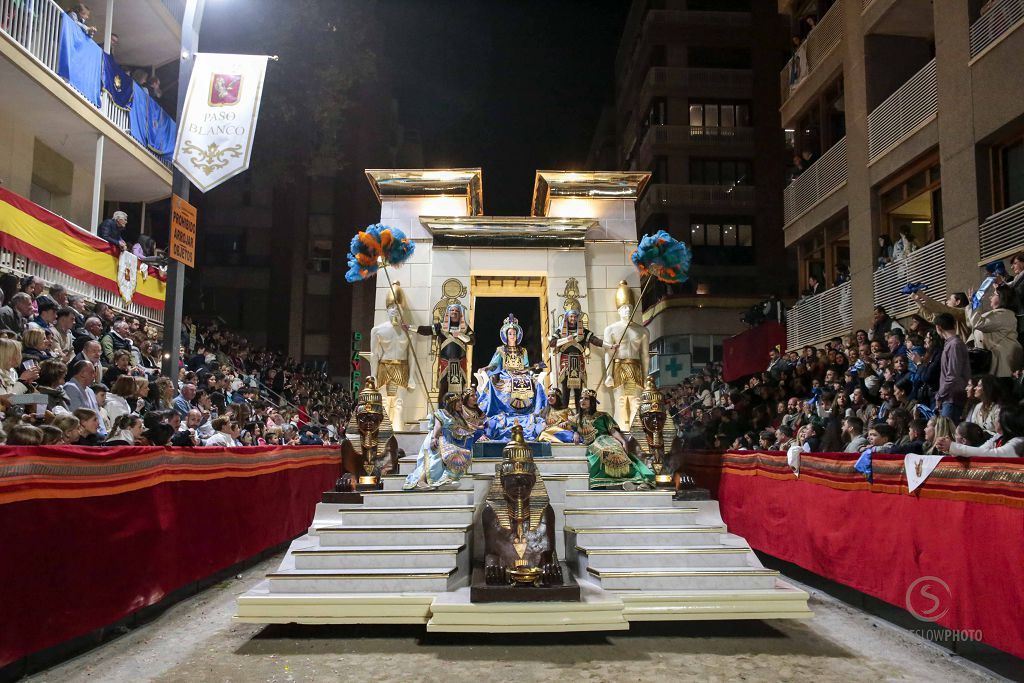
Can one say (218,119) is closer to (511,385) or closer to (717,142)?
(511,385)

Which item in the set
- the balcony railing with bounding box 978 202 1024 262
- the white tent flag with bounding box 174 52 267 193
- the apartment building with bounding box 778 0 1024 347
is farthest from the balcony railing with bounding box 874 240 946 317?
the white tent flag with bounding box 174 52 267 193

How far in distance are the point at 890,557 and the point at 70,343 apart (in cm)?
965

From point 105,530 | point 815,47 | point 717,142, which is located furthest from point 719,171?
point 105,530

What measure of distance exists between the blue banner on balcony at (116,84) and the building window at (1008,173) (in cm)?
1612

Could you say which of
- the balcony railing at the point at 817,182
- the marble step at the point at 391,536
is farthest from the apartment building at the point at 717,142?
the marble step at the point at 391,536

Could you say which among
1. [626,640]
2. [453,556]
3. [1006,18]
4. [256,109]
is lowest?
[626,640]

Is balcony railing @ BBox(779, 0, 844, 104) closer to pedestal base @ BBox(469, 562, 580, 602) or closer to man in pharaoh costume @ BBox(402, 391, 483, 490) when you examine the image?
man in pharaoh costume @ BBox(402, 391, 483, 490)

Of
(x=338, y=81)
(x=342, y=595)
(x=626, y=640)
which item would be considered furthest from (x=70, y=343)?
(x=338, y=81)

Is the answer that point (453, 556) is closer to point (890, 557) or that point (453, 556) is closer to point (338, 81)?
point (890, 557)

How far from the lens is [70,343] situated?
31.7ft

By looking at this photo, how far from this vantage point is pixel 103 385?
8.64m

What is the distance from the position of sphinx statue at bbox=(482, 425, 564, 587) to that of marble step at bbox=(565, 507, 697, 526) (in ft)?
3.84

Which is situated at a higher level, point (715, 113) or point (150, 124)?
point (715, 113)

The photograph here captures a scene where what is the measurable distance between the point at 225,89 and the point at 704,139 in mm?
25710
